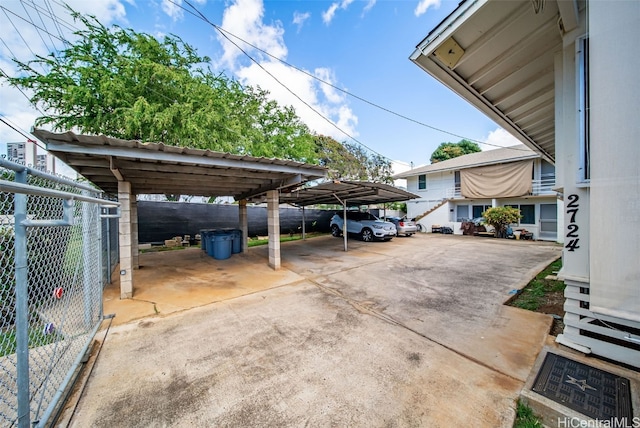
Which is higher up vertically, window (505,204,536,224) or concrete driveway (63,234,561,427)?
window (505,204,536,224)

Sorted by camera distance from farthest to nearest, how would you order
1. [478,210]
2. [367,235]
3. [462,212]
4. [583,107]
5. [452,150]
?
[452,150]
[462,212]
[478,210]
[367,235]
[583,107]

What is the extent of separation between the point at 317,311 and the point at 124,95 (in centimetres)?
968

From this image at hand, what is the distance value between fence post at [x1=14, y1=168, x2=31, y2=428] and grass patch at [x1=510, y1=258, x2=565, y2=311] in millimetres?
5285

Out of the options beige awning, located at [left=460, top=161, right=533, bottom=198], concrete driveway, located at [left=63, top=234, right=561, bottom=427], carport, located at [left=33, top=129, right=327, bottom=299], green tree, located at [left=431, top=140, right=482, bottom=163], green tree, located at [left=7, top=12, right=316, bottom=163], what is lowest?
concrete driveway, located at [left=63, top=234, right=561, bottom=427]

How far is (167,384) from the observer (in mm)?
2070

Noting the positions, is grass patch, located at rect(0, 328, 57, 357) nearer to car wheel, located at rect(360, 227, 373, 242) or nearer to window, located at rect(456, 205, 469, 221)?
car wheel, located at rect(360, 227, 373, 242)

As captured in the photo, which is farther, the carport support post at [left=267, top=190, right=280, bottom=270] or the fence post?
the carport support post at [left=267, top=190, right=280, bottom=270]

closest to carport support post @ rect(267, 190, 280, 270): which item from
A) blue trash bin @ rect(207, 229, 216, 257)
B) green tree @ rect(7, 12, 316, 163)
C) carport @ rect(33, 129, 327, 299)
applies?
carport @ rect(33, 129, 327, 299)

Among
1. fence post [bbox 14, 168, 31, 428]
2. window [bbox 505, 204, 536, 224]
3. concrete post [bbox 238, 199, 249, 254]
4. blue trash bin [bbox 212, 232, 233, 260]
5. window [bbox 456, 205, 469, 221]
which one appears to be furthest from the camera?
window [bbox 456, 205, 469, 221]

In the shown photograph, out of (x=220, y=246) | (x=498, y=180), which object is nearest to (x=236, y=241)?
(x=220, y=246)

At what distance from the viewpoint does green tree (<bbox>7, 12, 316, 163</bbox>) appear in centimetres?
759

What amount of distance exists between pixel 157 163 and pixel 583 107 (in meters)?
5.77

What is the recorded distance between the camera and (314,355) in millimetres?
2461

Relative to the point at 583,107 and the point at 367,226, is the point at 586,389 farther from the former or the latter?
the point at 367,226
